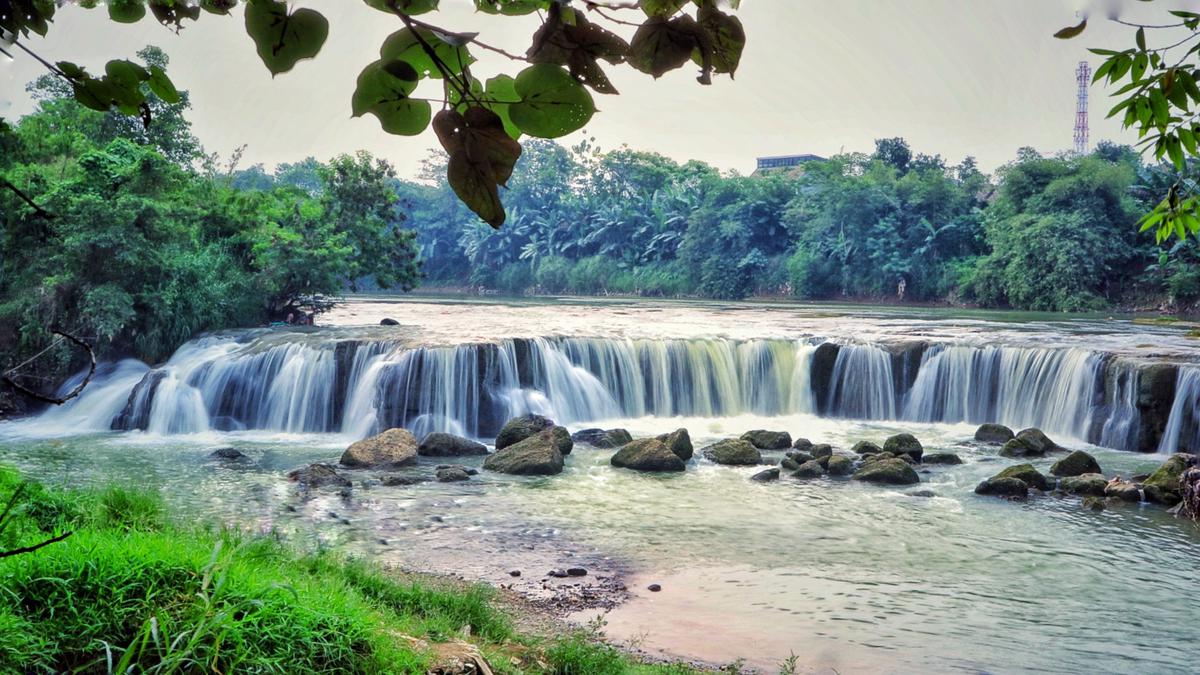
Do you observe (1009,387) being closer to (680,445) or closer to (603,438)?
(680,445)

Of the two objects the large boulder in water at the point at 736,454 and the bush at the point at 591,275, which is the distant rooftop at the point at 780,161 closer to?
the bush at the point at 591,275

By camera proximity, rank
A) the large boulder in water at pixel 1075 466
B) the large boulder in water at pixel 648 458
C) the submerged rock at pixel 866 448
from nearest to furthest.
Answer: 1. the large boulder in water at pixel 1075 466
2. the large boulder in water at pixel 648 458
3. the submerged rock at pixel 866 448

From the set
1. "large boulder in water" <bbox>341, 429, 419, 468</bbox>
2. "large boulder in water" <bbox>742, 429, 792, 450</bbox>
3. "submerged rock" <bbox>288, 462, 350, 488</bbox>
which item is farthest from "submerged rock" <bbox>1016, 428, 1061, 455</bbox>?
"submerged rock" <bbox>288, 462, 350, 488</bbox>

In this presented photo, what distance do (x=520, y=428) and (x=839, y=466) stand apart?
424 centimetres

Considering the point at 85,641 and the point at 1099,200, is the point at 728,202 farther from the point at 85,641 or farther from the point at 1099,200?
the point at 85,641

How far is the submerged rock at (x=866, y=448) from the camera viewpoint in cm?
1253

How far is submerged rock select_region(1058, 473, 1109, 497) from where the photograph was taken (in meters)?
10.4

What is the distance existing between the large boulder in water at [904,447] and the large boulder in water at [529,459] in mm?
4307

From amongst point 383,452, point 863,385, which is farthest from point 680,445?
point 863,385

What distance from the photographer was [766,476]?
1118 cm

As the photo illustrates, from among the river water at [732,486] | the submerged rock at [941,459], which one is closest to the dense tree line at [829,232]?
the river water at [732,486]

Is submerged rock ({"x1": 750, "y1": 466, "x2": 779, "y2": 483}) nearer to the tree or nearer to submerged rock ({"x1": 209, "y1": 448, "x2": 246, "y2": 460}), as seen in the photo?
submerged rock ({"x1": 209, "y1": 448, "x2": 246, "y2": 460})

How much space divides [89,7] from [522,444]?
10.6 m

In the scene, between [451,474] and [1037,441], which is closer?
[451,474]
